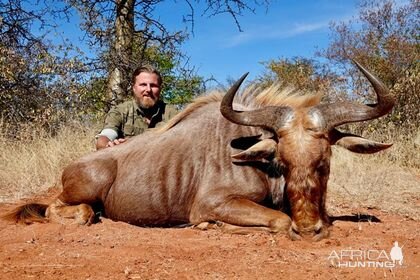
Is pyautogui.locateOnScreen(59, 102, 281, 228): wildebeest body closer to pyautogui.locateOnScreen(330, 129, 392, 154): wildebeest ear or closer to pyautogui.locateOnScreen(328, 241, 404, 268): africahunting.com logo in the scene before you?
pyautogui.locateOnScreen(330, 129, 392, 154): wildebeest ear

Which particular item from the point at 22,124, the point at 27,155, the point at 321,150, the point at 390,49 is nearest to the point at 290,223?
the point at 321,150

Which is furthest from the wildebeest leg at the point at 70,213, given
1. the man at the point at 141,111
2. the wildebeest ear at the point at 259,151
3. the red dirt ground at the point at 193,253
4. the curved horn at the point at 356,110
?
the curved horn at the point at 356,110

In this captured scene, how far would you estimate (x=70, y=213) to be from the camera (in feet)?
15.7

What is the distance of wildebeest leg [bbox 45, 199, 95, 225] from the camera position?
4.71 meters

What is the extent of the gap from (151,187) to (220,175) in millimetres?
697

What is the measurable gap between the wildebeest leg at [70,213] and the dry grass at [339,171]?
5.16 ft

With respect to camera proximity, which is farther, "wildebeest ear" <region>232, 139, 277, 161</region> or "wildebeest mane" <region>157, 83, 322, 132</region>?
"wildebeest mane" <region>157, 83, 322, 132</region>

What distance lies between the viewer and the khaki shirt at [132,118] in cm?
617

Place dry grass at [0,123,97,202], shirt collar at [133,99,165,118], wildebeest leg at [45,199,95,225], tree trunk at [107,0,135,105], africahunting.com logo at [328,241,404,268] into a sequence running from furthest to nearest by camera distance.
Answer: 1. tree trunk at [107,0,135,105]
2. dry grass at [0,123,97,202]
3. shirt collar at [133,99,165,118]
4. wildebeest leg at [45,199,95,225]
5. africahunting.com logo at [328,241,404,268]

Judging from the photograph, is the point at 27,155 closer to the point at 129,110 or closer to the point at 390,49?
the point at 129,110

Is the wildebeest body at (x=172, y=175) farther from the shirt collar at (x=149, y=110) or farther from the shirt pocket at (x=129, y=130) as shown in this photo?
the shirt collar at (x=149, y=110)

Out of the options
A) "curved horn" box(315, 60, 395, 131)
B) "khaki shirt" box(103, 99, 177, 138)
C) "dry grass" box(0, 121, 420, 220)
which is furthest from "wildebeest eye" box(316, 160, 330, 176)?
"khaki shirt" box(103, 99, 177, 138)

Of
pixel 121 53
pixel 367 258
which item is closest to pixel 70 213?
pixel 367 258

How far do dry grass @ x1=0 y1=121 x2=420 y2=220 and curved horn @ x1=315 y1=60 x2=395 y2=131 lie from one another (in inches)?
56.1
